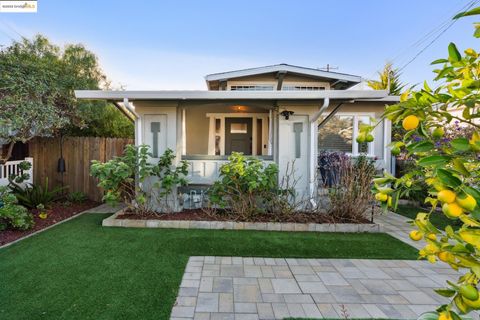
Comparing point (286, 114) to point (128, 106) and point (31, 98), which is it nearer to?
point (128, 106)

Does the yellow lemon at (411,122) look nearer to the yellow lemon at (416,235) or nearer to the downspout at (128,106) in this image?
the yellow lemon at (416,235)

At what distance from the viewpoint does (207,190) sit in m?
5.93

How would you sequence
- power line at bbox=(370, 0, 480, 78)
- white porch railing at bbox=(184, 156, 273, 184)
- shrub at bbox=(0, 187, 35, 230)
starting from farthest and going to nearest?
power line at bbox=(370, 0, 480, 78)
white porch railing at bbox=(184, 156, 273, 184)
shrub at bbox=(0, 187, 35, 230)

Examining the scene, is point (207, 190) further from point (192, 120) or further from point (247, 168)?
point (192, 120)

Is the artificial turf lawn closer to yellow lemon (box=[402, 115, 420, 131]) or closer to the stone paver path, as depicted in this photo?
the stone paver path

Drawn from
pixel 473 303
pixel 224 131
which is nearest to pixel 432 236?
pixel 473 303

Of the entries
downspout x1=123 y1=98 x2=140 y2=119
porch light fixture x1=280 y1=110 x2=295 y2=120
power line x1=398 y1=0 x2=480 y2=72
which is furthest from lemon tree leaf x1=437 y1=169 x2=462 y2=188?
power line x1=398 y1=0 x2=480 y2=72

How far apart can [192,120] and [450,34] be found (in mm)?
10909

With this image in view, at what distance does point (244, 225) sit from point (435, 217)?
4.69m

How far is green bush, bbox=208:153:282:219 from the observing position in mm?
5145

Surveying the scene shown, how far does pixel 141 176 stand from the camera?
17.3ft

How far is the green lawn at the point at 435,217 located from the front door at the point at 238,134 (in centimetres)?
489

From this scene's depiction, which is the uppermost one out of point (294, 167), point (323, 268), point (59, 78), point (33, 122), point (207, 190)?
point (59, 78)

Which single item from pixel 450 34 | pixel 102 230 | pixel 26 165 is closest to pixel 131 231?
pixel 102 230
